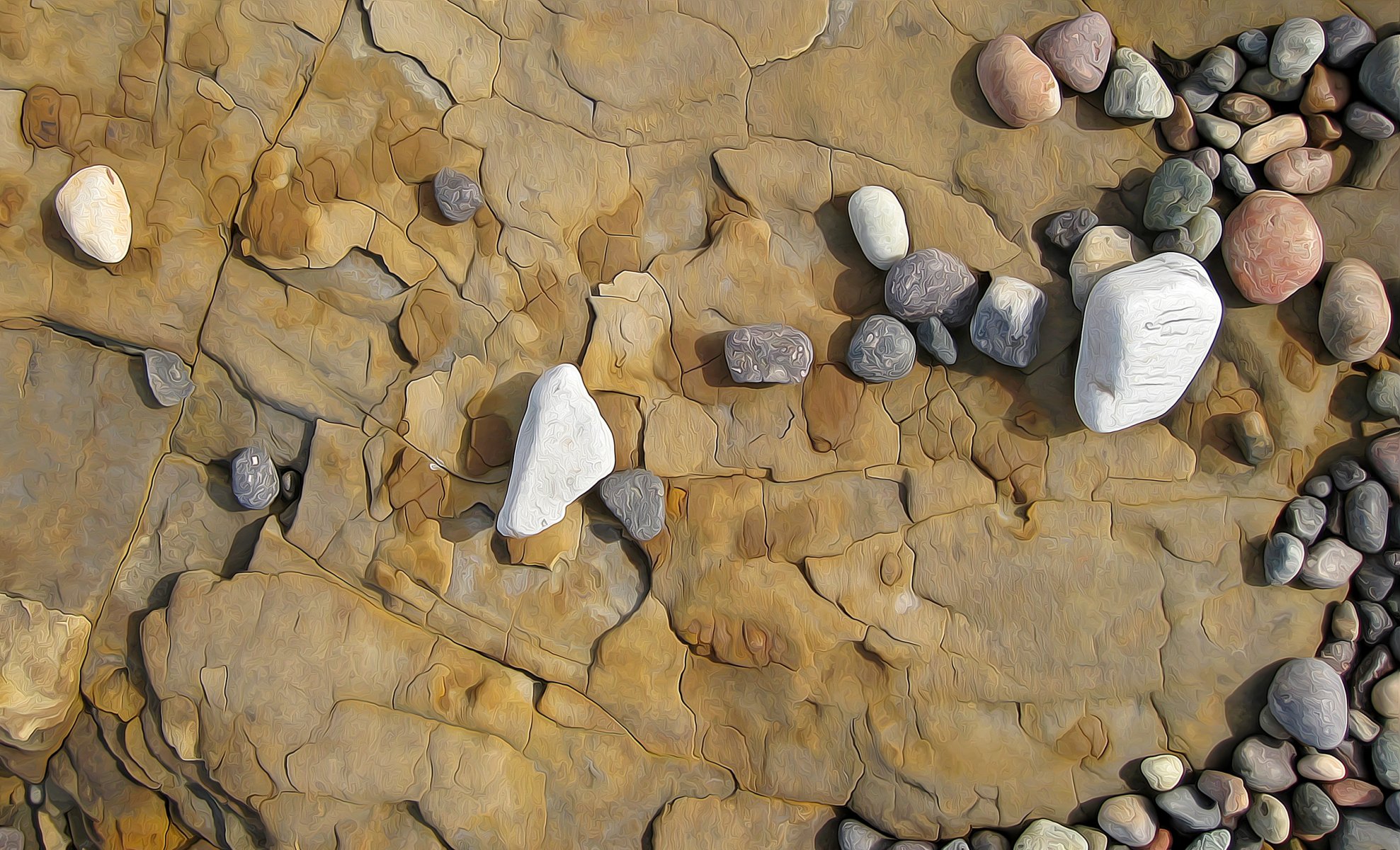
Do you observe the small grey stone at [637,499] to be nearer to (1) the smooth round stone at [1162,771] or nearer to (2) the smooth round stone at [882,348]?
(2) the smooth round stone at [882,348]

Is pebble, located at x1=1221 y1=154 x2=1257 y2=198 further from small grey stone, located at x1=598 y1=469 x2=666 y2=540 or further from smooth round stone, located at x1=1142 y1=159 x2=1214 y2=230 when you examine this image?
small grey stone, located at x1=598 y1=469 x2=666 y2=540

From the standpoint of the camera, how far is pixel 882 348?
1971 mm

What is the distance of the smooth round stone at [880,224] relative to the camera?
2020 millimetres

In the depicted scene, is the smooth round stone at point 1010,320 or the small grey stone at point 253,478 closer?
the smooth round stone at point 1010,320

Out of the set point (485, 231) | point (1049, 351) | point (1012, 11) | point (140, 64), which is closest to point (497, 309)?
point (485, 231)

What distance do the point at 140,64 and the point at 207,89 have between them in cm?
18

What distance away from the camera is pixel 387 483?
2.13m

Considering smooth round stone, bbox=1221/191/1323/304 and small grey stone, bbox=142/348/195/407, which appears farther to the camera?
small grey stone, bbox=142/348/195/407

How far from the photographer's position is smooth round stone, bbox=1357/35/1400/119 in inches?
74.2

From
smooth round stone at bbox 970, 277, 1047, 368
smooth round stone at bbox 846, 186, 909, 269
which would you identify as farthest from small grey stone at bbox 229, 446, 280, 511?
smooth round stone at bbox 970, 277, 1047, 368

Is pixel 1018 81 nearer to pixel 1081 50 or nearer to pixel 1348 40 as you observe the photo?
pixel 1081 50

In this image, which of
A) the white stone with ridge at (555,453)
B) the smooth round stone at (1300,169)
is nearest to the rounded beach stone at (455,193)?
the white stone with ridge at (555,453)

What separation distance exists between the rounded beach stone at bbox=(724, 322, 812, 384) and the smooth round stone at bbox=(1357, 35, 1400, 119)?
1.46 meters

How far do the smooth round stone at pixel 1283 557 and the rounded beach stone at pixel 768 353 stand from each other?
1.21 metres
